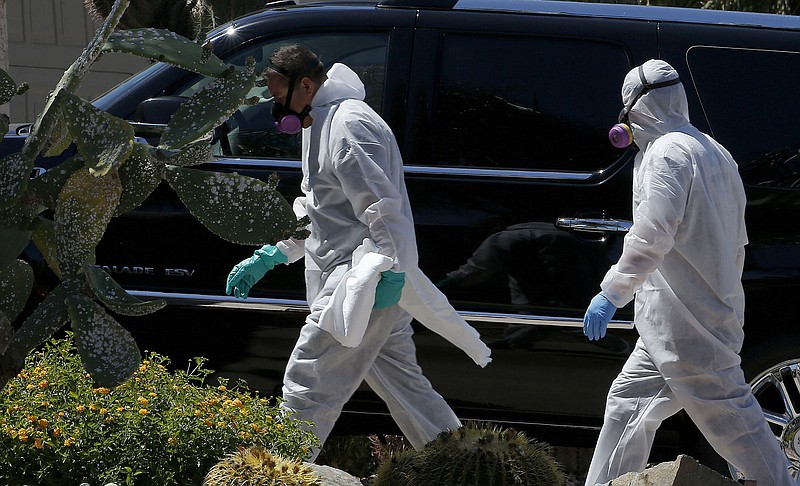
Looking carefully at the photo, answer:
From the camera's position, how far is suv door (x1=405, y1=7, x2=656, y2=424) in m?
5.09

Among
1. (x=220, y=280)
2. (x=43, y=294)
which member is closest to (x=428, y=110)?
(x=220, y=280)

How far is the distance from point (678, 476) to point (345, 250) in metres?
1.53

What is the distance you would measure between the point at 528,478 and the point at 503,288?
1.56 meters

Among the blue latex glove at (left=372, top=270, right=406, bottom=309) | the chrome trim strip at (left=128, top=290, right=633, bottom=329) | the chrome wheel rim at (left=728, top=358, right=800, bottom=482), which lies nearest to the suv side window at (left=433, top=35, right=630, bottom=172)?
the chrome trim strip at (left=128, top=290, right=633, bottom=329)

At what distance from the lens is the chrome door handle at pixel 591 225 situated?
5094 mm

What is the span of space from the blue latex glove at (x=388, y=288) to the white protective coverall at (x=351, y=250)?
35 millimetres

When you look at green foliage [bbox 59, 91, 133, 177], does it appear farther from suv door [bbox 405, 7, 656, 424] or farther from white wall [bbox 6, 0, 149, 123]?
white wall [bbox 6, 0, 149, 123]

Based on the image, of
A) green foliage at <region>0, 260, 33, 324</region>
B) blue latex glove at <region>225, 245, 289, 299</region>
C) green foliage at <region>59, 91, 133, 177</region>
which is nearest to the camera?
green foliage at <region>59, 91, 133, 177</region>

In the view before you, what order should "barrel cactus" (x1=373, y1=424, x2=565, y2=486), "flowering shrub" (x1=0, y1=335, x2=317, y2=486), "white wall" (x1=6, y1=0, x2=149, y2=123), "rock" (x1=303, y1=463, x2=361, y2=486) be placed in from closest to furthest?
"flowering shrub" (x1=0, y1=335, x2=317, y2=486)
"rock" (x1=303, y1=463, x2=361, y2=486)
"barrel cactus" (x1=373, y1=424, x2=565, y2=486)
"white wall" (x1=6, y1=0, x2=149, y2=123)

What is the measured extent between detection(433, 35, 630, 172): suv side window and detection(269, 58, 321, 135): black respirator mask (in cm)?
81

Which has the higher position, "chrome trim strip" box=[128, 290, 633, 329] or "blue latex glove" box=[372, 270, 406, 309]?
"blue latex glove" box=[372, 270, 406, 309]

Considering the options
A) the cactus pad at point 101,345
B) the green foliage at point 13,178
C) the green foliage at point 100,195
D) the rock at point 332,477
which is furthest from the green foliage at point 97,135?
the rock at point 332,477

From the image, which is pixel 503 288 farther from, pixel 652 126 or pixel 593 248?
pixel 652 126

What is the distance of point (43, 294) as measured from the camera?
16.9 ft
